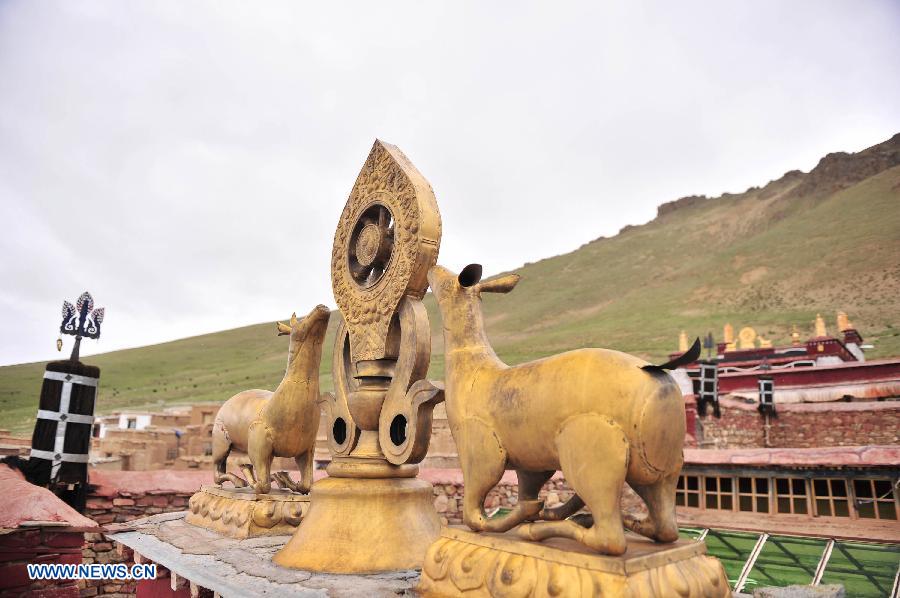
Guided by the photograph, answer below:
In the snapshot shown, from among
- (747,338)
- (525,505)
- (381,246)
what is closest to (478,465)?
(525,505)

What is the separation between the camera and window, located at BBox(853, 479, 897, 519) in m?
8.45

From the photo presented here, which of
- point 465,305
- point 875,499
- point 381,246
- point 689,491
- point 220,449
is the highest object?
point 381,246

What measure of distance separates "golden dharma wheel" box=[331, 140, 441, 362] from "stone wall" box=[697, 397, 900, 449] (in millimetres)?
14193

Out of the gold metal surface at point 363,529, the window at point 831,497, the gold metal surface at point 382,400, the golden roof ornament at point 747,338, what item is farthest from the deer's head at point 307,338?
the golden roof ornament at point 747,338

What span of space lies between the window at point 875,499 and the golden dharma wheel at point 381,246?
26.9 ft

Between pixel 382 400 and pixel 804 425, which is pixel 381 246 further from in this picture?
pixel 804 425

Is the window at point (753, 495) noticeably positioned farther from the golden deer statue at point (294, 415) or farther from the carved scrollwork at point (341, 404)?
the carved scrollwork at point (341, 404)

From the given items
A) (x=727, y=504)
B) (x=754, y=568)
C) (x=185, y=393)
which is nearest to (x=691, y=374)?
(x=727, y=504)

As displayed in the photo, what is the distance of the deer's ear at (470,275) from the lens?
3549mm

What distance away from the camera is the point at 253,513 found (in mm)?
4992

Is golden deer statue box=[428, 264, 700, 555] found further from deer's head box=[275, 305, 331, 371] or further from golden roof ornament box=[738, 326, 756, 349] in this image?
golden roof ornament box=[738, 326, 756, 349]

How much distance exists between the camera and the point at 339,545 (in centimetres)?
401

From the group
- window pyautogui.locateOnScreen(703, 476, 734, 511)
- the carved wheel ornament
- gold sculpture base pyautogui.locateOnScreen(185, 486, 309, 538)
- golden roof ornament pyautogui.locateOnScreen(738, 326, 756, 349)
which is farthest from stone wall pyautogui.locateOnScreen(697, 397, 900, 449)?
the carved wheel ornament

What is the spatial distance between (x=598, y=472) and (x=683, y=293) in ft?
221
